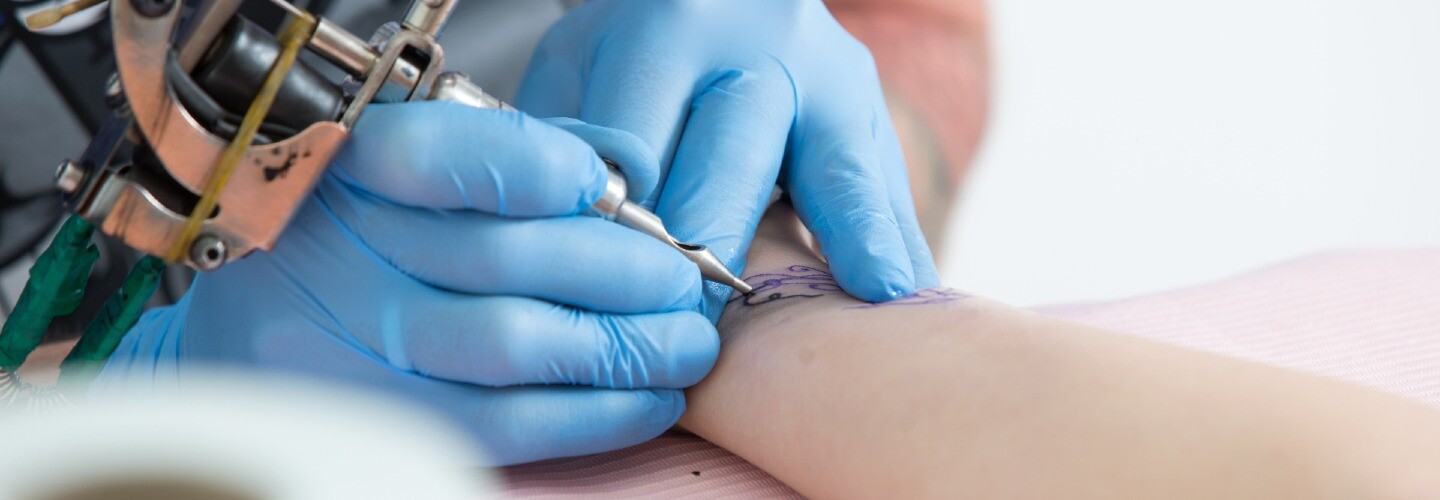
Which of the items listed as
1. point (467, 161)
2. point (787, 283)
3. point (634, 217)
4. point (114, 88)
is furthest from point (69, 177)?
point (787, 283)

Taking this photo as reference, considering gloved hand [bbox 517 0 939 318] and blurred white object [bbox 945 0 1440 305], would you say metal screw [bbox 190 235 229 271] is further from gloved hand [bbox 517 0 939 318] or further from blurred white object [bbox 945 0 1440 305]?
blurred white object [bbox 945 0 1440 305]

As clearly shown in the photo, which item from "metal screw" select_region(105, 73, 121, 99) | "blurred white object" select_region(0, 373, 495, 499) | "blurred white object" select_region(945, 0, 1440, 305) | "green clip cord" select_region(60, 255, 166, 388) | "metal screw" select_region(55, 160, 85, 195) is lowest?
"green clip cord" select_region(60, 255, 166, 388)

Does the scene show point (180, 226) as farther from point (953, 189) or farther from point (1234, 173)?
point (1234, 173)

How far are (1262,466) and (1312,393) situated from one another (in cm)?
10

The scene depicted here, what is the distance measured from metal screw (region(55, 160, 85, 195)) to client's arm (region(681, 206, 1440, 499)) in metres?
0.62

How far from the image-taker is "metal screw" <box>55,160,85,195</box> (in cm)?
80

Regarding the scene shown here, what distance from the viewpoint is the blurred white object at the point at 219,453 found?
0.34m

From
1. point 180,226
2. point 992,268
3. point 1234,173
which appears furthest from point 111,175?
point 1234,173

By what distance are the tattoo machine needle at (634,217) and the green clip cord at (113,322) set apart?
16.2 inches

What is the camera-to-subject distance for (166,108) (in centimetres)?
77

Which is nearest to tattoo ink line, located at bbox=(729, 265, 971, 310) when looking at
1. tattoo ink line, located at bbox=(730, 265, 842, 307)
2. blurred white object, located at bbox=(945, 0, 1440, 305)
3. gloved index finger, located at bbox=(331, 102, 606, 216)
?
tattoo ink line, located at bbox=(730, 265, 842, 307)

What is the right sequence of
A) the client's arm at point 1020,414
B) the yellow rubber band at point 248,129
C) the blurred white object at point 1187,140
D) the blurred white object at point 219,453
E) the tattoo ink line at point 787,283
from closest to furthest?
1. the blurred white object at point 219,453
2. the client's arm at point 1020,414
3. the yellow rubber band at point 248,129
4. the tattoo ink line at point 787,283
5. the blurred white object at point 1187,140

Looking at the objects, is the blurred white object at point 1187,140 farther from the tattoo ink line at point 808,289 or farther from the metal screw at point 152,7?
the metal screw at point 152,7

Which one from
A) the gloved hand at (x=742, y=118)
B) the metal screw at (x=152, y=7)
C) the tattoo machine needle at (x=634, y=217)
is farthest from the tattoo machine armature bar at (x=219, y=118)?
the gloved hand at (x=742, y=118)
